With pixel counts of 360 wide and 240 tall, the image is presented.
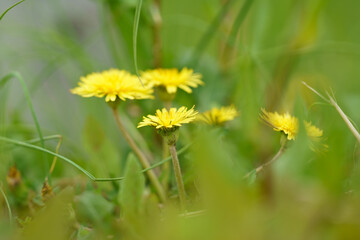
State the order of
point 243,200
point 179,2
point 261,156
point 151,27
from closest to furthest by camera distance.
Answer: point 243,200 < point 261,156 < point 151,27 < point 179,2

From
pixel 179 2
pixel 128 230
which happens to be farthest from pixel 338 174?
pixel 179 2

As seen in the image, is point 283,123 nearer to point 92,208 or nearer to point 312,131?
point 312,131

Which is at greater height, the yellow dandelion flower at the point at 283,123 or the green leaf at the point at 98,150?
the yellow dandelion flower at the point at 283,123

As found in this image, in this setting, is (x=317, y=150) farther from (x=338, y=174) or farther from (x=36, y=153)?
(x=36, y=153)

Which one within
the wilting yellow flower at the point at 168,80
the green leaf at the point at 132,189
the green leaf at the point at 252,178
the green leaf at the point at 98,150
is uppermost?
the wilting yellow flower at the point at 168,80

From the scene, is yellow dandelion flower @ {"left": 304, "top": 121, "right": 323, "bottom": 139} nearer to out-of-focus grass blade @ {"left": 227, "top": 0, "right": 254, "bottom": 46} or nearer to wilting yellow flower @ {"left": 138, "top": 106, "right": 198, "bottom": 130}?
wilting yellow flower @ {"left": 138, "top": 106, "right": 198, "bottom": 130}

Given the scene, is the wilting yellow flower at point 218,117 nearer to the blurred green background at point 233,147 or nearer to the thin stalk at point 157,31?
the blurred green background at point 233,147

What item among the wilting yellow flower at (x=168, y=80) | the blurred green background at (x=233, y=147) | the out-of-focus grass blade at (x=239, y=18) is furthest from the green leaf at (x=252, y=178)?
the out-of-focus grass blade at (x=239, y=18)

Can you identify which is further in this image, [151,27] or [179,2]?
[179,2]

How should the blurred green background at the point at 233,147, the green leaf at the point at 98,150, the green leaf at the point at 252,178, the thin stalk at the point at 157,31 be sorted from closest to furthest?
the blurred green background at the point at 233,147 → the green leaf at the point at 252,178 → the green leaf at the point at 98,150 → the thin stalk at the point at 157,31

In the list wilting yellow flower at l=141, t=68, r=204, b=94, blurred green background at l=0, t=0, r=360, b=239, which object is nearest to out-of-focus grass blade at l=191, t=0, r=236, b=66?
blurred green background at l=0, t=0, r=360, b=239
